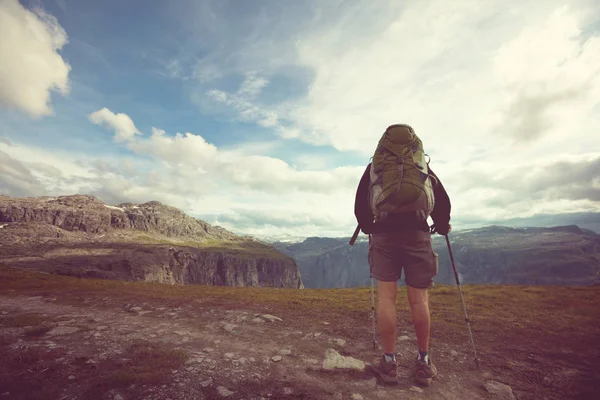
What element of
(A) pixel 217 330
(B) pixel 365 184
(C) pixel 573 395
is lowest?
(C) pixel 573 395

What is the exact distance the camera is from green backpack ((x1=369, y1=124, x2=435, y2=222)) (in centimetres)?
585

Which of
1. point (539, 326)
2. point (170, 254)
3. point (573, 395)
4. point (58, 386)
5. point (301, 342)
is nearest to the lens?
point (58, 386)

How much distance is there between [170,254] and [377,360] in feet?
666

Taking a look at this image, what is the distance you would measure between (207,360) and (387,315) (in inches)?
161

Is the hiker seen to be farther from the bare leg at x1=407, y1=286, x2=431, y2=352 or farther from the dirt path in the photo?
the dirt path

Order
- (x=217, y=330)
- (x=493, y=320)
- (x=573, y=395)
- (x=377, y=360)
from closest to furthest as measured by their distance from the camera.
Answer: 1. (x=573, y=395)
2. (x=377, y=360)
3. (x=217, y=330)
4. (x=493, y=320)

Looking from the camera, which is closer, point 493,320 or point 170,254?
point 493,320

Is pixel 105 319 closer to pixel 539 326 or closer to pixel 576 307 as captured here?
pixel 539 326

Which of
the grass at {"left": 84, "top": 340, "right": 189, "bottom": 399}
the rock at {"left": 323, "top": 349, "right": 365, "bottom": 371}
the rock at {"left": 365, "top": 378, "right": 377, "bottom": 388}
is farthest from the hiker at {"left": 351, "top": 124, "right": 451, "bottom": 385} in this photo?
the grass at {"left": 84, "top": 340, "right": 189, "bottom": 399}

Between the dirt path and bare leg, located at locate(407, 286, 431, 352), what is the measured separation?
0.83 meters

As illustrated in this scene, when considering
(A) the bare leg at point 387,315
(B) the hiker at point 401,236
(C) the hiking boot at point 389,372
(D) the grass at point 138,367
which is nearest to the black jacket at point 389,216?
(B) the hiker at point 401,236

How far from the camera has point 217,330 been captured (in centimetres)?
898

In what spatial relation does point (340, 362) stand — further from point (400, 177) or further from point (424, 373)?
point (400, 177)

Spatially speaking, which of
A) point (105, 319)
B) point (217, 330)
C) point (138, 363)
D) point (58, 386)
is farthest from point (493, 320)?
point (105, 319)
